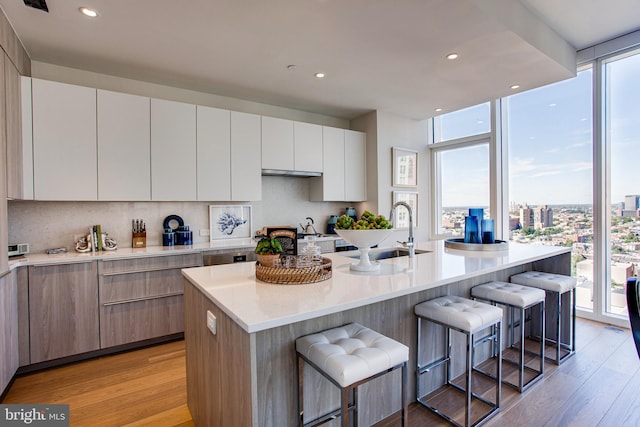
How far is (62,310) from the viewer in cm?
256

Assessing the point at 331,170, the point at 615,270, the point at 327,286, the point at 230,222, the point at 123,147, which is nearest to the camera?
the point at 327,286

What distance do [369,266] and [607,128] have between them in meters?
3.43

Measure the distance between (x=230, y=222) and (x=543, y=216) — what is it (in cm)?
393

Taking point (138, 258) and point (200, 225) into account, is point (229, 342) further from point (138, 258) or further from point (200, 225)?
point (200, 225)

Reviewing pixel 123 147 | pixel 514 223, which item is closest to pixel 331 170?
pixel 123 147

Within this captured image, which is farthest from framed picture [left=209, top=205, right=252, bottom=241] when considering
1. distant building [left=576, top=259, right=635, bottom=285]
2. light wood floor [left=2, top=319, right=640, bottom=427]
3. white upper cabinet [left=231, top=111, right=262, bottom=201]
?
distant building [left=576, top=259, right=635, bottom=285]

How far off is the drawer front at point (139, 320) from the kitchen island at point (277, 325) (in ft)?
4.12

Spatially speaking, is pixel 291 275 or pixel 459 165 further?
pixel 459 165

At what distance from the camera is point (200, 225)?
147 inches

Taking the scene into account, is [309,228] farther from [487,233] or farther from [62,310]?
[62,310]

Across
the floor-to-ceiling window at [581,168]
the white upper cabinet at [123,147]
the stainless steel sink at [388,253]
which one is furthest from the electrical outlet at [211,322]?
the floor-to-ceiling window at [581,168]

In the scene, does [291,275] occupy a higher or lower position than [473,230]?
lower

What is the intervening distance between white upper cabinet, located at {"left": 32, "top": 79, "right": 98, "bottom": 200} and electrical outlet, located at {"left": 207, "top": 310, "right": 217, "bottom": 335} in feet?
7.20

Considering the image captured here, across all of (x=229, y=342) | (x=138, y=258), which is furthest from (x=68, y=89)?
(x=229, y=342)
